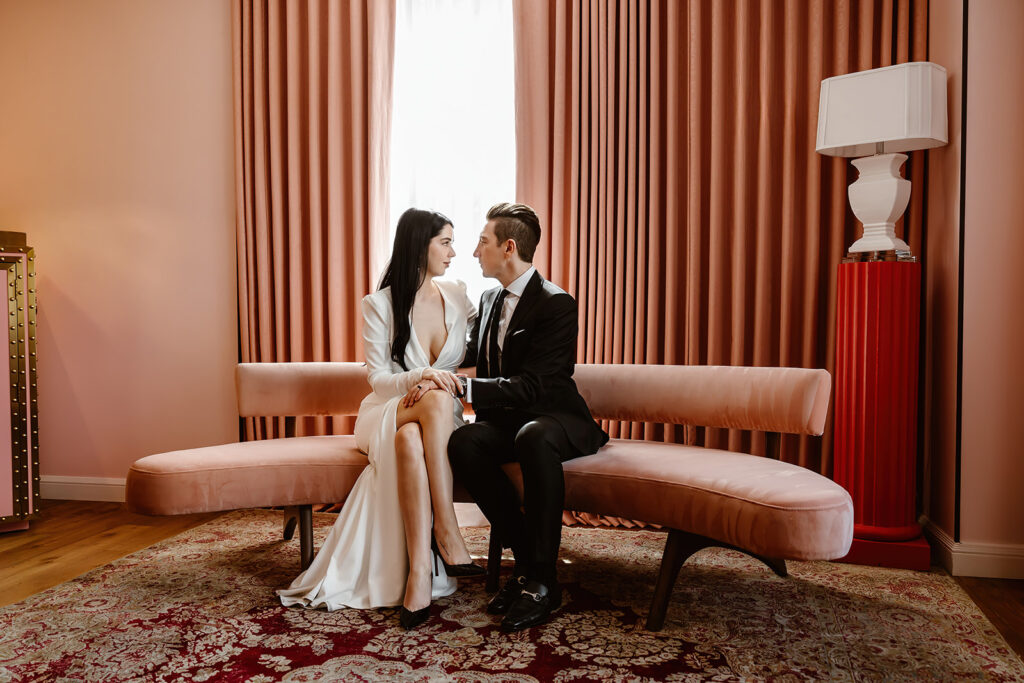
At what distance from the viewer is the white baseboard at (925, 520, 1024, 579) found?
8.09 feet

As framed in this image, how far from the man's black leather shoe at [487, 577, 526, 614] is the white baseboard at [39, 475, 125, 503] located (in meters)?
2.46

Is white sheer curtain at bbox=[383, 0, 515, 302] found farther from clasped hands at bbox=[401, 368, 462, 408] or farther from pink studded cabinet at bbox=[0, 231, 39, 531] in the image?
pink studded cabinet at bbox=[0, 231, 39, 531]

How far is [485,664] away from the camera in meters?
1.78

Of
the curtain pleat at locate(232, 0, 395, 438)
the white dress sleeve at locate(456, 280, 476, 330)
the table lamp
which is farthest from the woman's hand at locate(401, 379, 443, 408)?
the table lamp

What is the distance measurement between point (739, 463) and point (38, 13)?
157 inches

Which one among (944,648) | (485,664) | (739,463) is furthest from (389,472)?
(944,648)

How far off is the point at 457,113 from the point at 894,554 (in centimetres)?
254

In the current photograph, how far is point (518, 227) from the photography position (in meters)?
2.45

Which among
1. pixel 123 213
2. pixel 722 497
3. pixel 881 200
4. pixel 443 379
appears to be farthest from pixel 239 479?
pixel 881 200

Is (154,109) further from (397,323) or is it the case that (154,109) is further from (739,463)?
(739,463)

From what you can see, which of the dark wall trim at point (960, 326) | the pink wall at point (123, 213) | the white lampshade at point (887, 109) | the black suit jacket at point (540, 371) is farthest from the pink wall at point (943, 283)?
the pink wall at point (123, 213)

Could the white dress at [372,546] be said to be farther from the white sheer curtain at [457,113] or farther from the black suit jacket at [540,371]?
the white sheer curtain at [457,113]

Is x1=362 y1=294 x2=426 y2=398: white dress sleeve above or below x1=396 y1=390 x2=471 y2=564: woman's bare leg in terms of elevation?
above

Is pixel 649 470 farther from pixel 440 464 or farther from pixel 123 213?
pixel 123 213
